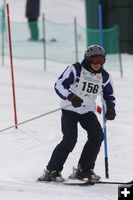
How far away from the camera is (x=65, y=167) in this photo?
8953 mm

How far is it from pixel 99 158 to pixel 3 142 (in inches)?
64.1

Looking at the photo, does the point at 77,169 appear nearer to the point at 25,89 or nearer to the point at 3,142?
the point at 3,142

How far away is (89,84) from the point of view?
7.73 metres

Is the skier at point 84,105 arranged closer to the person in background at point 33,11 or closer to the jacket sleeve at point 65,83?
the jacket sleeve at point 65,83

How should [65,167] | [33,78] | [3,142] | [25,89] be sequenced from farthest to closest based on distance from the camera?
[33,78]
[25,89]
[3,142]
[65,167]

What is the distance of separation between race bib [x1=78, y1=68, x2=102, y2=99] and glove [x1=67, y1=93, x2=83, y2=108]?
0.24 metres

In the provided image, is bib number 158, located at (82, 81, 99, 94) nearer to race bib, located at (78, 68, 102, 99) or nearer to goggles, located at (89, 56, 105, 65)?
race bib, located at (78, 68, 102, 99)

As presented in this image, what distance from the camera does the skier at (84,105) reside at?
25.0 feet

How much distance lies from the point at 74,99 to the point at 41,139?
11.3ft

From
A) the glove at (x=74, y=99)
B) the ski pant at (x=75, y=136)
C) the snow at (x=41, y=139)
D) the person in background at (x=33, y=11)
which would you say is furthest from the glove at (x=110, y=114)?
the person in background at (x=33, y=11)

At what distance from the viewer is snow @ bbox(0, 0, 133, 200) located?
Result: 6.98 metres

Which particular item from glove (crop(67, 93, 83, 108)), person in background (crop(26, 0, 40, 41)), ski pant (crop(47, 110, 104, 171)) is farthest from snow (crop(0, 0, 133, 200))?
person in background (crop(26, 0, 40, 41))

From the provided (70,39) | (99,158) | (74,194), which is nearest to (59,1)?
(70,39)

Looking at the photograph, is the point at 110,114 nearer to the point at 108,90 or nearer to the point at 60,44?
the point at 108,90
